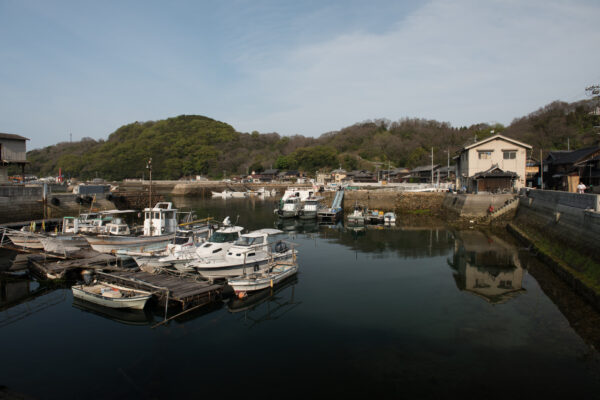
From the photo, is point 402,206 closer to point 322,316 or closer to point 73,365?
point 322,316

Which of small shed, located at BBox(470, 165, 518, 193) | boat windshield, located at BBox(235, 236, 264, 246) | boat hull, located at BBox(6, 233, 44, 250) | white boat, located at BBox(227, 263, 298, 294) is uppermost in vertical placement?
small shed, located at BBox(470, 165, 518, 193)

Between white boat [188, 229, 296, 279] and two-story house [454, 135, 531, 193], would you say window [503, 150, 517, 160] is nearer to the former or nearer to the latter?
two-story house [454, 135, 531, 193]

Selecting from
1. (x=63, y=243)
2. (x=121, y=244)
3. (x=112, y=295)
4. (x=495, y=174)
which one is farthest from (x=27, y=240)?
(x=495, y=174)

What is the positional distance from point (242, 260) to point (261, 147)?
124898 mm

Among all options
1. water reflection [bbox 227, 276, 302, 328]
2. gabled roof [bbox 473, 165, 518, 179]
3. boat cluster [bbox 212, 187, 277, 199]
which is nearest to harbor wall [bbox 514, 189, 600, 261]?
gabled roof [bbox 473, 165, 518, 179]

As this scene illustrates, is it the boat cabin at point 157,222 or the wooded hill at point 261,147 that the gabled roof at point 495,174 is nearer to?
the boat cabin at point 157,222

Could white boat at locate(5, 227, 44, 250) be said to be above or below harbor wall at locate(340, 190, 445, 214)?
below

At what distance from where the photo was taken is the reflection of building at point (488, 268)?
15594 mm

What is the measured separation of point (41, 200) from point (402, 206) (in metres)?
43.7

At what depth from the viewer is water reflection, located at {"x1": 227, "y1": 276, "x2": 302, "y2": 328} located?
507 inches

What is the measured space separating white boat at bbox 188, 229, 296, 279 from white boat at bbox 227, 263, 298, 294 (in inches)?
21.6

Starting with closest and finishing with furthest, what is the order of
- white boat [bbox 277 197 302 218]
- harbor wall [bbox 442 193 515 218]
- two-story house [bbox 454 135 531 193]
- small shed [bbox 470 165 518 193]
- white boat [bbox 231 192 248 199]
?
harbor wall [bbox 442 193 515 218]
small shed [bbox 470 165 518 193]
two-story house [bbox 454 135 531 193]
white boat [bbox 277 197 302 218]
white boat [bbox 231 192 248 199]

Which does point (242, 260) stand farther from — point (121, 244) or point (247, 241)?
point (121, 244)

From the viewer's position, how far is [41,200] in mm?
34281
